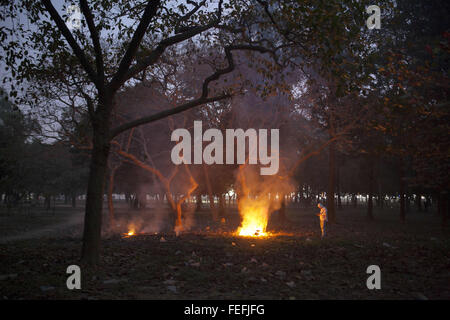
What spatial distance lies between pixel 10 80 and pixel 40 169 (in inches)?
1308

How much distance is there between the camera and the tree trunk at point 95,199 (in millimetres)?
9320

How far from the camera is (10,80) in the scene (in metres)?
10.2

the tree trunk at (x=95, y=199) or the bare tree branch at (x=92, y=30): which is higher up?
the bare tree branch at (x=92, y=30)

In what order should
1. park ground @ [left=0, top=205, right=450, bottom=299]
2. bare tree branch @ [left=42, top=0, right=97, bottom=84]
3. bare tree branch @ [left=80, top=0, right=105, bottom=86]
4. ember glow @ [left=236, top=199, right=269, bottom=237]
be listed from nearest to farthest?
1. park ground @ [left=0, top=205, right=450, bottom=299]
2. bare tree branch @ [left=42, top=0, right=97, bottom=84]
3. bare tree branch @ [left=80, top=0, right=105, bottom=86]
4. ember glow @ [left=236, top=199, right=269, bottom=237]

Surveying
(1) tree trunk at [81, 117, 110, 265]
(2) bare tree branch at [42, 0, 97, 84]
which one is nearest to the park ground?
(1) tree trunk at [81, 117, 110, 265]

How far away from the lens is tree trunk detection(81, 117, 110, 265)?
30.6 feet

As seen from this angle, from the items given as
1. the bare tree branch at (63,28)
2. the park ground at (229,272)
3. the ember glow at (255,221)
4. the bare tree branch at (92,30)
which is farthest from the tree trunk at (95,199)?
the ember glow at (255,221)

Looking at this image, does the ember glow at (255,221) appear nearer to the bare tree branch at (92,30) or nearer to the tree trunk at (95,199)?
the tree trunk at (95,199)

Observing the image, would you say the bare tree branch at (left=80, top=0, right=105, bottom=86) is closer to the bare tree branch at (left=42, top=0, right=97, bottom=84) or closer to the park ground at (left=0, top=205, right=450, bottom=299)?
the bare tree branch at (left=42, top=0, right=97, bottom=84)

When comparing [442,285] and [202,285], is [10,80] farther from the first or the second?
[442,285]

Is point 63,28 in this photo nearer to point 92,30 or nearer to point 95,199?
point 92,30

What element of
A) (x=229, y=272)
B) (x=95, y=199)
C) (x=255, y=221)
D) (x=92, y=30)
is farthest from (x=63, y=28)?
(x=255, y=221)
